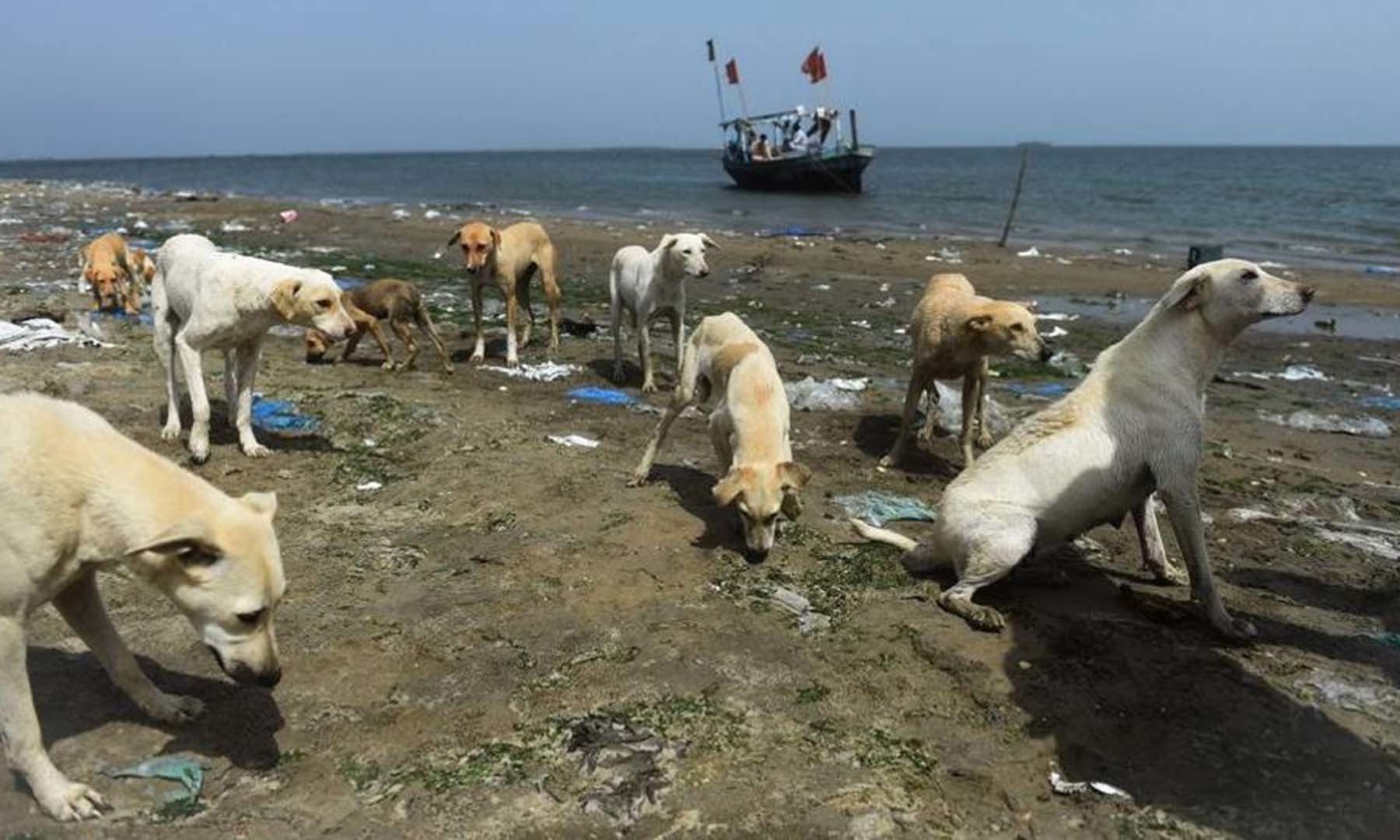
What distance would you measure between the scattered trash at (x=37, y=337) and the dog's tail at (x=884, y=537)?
27.5 feet

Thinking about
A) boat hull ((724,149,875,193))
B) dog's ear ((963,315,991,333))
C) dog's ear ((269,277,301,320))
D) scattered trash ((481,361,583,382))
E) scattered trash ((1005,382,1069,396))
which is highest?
boat hull ((724,149,875,193))

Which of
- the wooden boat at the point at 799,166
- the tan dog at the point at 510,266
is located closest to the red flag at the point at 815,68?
the wooden boat at the point at 799,166

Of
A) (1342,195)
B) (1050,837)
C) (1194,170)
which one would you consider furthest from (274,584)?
(1194,170)

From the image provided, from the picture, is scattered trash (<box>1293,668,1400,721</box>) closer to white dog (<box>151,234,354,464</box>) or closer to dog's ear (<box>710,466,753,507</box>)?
dog's ear (<box>710,466,753,507</box>)

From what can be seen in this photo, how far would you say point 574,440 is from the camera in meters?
7.85

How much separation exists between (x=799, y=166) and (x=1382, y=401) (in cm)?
3311

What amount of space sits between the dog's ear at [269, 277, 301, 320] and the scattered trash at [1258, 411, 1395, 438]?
9050 millimetres

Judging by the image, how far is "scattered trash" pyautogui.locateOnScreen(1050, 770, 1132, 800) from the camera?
12.0ft

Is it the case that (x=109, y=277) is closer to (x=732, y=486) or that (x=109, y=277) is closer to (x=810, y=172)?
(x=732, y=486)

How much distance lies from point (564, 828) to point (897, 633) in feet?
7.03

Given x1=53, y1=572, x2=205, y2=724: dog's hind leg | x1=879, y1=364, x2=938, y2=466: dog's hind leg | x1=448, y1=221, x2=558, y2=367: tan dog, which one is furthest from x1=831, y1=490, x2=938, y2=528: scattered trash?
x1=448, y1=221, x2=558, y2=367: tan dog

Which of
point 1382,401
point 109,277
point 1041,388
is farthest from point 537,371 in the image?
point 1382,401

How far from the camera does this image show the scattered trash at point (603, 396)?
9.26 m

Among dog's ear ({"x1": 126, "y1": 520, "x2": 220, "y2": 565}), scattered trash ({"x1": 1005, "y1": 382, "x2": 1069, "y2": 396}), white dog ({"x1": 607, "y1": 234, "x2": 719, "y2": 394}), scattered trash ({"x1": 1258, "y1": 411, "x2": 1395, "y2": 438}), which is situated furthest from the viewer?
scattered trash ({"x1": 1005, "y1": 382, "x2": 1069, "y2": 396})
